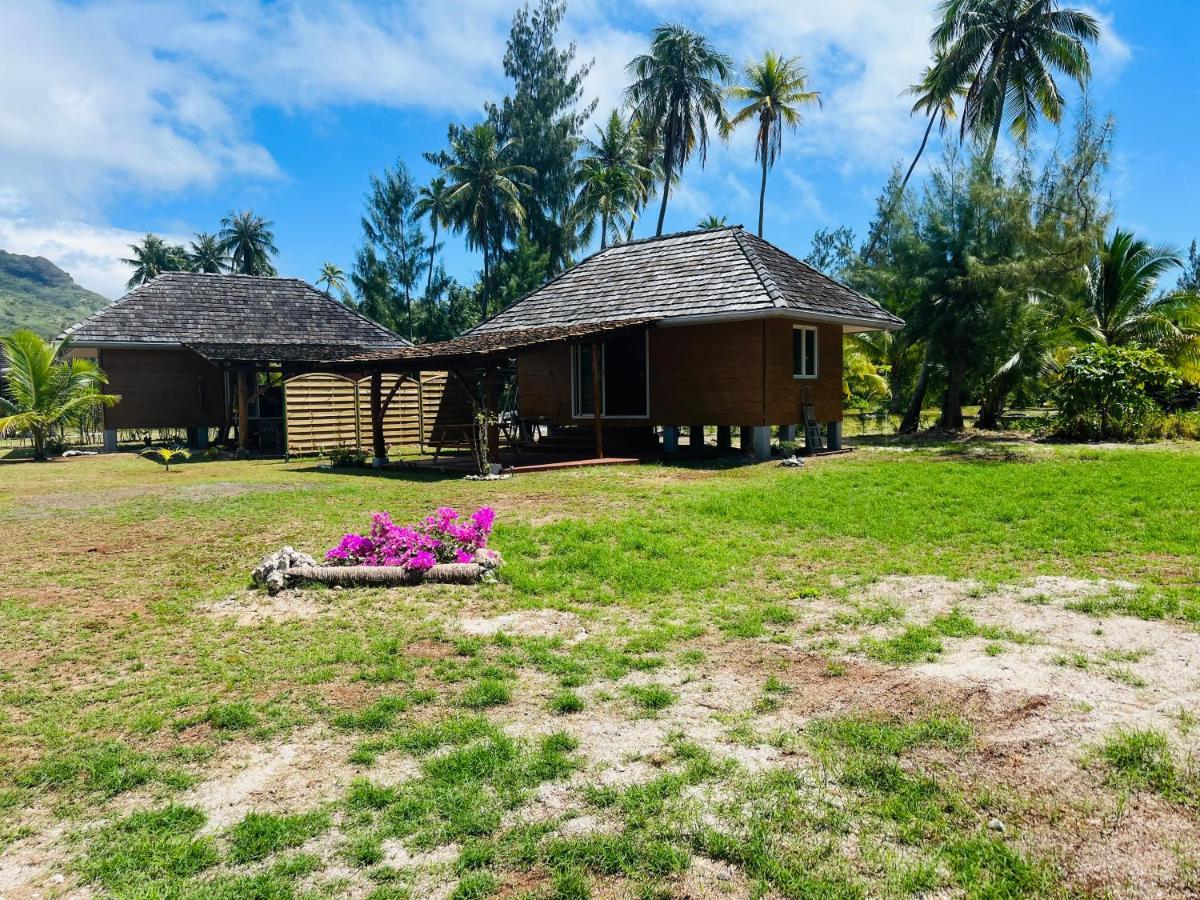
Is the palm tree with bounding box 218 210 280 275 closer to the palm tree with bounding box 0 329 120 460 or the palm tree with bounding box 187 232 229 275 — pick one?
the palm tree with bounding box 187 232 229 275

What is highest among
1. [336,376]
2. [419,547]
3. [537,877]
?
[336,376]

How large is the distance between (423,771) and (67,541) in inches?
276

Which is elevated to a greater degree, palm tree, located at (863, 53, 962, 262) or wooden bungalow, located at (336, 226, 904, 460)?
palm tree, located at (863, 53, 962, 262)

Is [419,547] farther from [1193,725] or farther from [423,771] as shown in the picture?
[1193,725]

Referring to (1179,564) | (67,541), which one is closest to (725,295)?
(1179,564)

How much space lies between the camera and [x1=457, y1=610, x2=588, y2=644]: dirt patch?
5492 millimetres

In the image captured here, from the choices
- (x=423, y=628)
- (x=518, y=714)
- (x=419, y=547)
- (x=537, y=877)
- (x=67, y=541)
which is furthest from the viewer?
(x=67, y=541)

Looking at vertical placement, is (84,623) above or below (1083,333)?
below

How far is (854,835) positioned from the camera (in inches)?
119

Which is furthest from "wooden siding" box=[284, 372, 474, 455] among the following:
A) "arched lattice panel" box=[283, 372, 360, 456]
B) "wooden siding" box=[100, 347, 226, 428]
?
"wooden siding" box=[100, 347, 226, 428]

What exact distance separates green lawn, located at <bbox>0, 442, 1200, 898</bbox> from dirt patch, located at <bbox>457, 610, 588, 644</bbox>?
0.05 metres

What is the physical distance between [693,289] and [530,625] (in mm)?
12626

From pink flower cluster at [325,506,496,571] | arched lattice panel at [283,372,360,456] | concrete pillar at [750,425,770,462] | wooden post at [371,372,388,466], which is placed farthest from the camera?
arched lattice panel at [283,372,360,456]

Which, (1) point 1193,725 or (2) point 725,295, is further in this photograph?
(2) point 725,295
